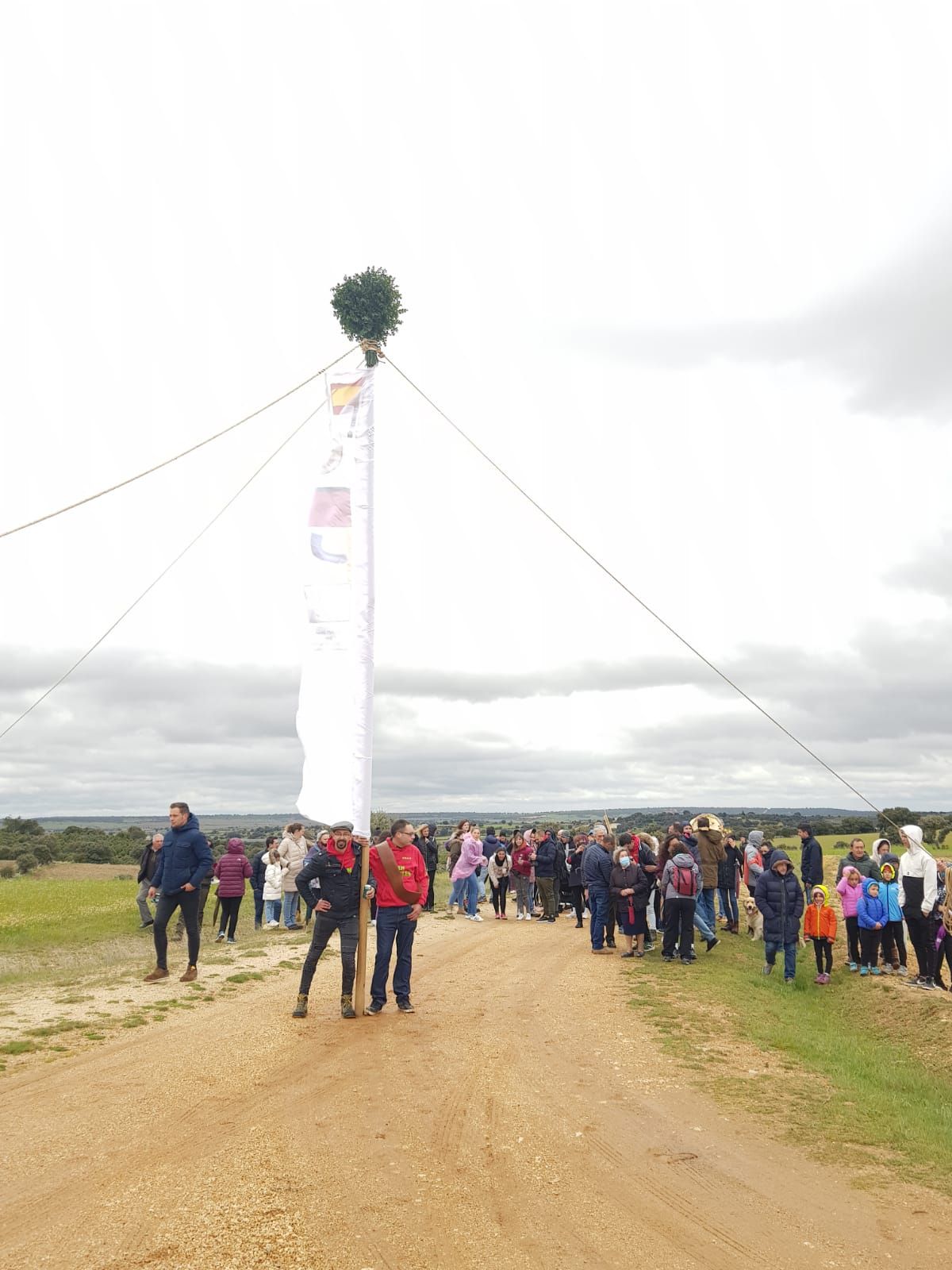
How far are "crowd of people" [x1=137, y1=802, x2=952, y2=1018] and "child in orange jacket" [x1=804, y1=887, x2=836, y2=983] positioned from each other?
0.09ft

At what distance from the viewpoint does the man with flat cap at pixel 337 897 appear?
374 inches

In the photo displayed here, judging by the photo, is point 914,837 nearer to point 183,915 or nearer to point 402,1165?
point 402,1165

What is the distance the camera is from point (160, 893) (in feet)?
37.0

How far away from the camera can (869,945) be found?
→ 14586mm

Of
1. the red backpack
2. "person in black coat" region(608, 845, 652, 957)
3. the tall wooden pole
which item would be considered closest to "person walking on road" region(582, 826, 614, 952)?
"person in black coat" region(608, 845, 652, 957)

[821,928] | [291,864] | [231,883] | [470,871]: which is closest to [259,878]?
[291,864]

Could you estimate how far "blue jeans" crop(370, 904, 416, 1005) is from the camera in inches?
384

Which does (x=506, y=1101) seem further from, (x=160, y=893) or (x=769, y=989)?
(x=769, y=989)

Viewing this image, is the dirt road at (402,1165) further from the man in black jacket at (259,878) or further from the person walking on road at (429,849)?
the person walking on road at (429,849)

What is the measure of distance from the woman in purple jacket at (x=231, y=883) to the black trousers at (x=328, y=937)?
22.8 feet

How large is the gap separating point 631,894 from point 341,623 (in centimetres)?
769

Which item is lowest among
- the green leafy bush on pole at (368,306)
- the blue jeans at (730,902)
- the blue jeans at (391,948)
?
the blue jeans at (730,902)

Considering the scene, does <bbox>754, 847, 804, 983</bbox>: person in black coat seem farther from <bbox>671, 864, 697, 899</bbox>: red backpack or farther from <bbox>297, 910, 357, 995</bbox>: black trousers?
<bbox>297, 910, 357, 995</bbox>: black trousers

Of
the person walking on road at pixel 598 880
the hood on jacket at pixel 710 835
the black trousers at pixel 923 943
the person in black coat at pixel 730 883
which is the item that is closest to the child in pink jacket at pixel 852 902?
the black trousers at pixel 923 943
